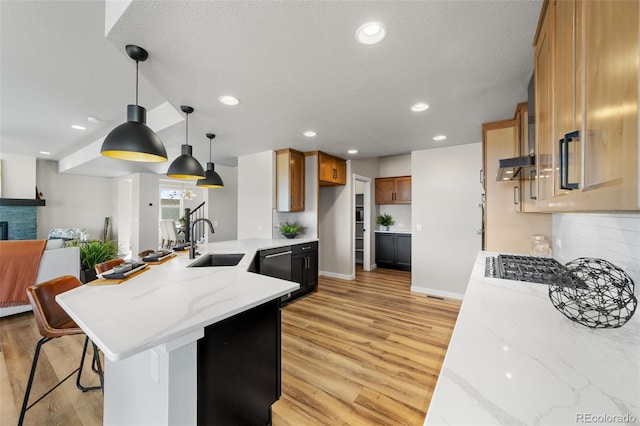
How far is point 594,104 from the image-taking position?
25.6 inches

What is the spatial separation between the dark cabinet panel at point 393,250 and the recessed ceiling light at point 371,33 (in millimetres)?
4670

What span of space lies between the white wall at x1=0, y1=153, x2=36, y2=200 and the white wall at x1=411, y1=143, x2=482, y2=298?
26.1 ft

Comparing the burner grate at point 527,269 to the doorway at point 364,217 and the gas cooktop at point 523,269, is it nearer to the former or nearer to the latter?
the gas cooktop at point 523,269

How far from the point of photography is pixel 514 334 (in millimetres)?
910

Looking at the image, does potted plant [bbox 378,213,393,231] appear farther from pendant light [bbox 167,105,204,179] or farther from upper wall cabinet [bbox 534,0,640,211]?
upper wall cabinet [bbox 534,0,640,211]

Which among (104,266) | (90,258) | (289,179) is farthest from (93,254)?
(289,179)

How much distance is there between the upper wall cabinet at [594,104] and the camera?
19.4 inches

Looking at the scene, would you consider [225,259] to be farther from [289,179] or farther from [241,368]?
[289,179]

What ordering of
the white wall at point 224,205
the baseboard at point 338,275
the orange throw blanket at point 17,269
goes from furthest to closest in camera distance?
the white wall at point 224,205, the baseboard at point 338,275, the orange throw blanket at point 17,269

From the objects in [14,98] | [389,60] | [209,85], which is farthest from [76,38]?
[389,60]

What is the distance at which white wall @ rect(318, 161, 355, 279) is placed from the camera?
503 centimetres

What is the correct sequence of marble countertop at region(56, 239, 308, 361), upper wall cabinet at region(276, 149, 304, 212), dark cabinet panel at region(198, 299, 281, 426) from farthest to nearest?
upper wall cabinet at region(276, 149, 304, 212)
dark cabinet panel at region(198, 299, 281, 426)
marble countertop at region(56, 239, 308, 361)

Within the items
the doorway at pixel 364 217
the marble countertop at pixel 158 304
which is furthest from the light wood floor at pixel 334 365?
the doorway at pixel 364 217

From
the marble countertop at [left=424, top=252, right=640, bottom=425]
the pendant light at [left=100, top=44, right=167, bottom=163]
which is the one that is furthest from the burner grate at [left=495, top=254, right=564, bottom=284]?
the pendant light at [left=100, top=44, right=167, bottom=163]
